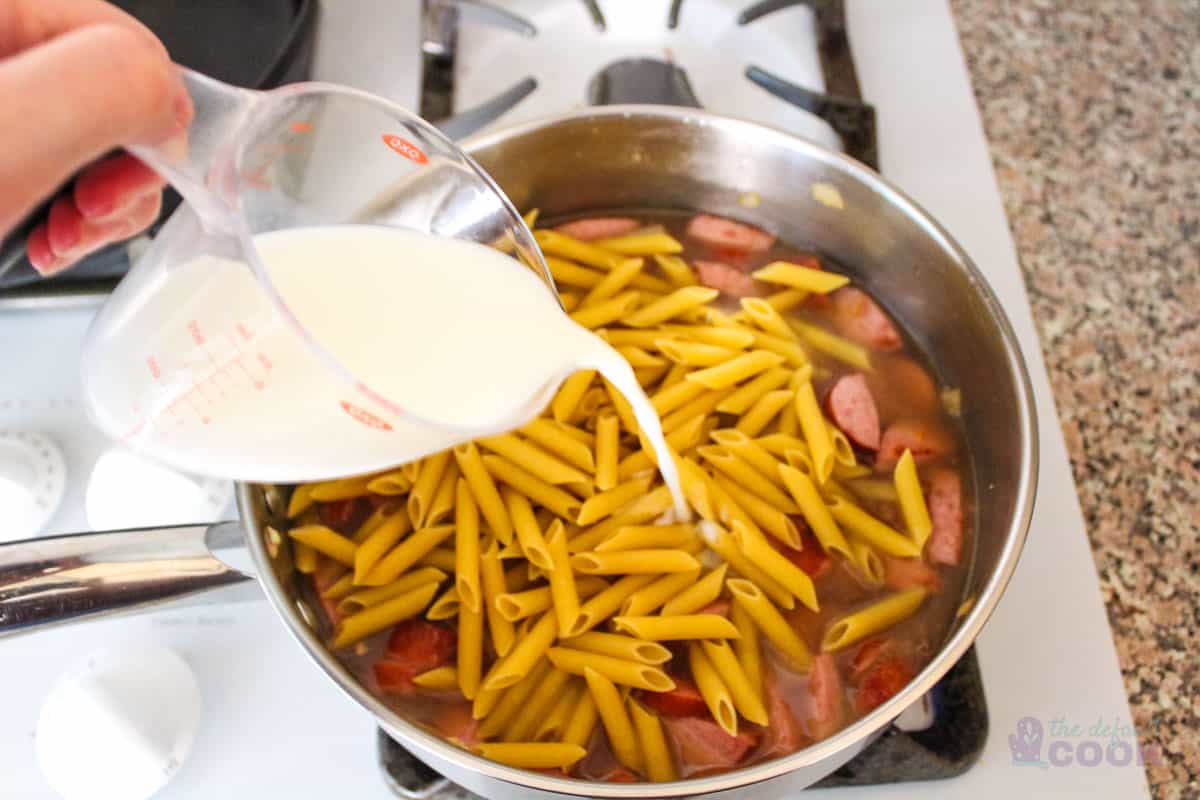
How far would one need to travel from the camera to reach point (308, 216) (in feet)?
3.01

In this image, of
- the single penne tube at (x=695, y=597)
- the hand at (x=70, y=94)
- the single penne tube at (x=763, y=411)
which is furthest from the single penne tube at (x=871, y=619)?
the hand at (x=70, y=94)

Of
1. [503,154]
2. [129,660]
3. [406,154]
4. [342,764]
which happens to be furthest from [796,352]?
[129,660]

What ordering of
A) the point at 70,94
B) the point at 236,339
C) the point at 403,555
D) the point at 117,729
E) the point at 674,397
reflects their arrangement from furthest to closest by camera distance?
1. the point at 674,397
2. the point at 403,555
3. the point at 117,729
4. the point at 236,339
5. the point at 70,94

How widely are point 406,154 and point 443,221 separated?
0.07 meters

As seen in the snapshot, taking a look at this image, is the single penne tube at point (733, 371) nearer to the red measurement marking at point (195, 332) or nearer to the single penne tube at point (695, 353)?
the single penne tube at point (695, 353)

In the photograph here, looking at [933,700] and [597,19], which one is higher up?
[597,19]

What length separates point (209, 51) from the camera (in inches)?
51.9

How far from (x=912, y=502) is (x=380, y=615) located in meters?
0.58

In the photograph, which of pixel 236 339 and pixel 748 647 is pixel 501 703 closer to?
pixel 748 647

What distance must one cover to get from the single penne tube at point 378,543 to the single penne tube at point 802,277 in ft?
1.78

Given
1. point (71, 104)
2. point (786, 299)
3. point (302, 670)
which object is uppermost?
point (71, 104)

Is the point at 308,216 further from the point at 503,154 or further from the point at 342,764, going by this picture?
the point at 342,764

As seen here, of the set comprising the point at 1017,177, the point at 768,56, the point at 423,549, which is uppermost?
the point at 768,56

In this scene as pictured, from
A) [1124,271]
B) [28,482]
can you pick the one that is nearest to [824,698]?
[1124,271]
